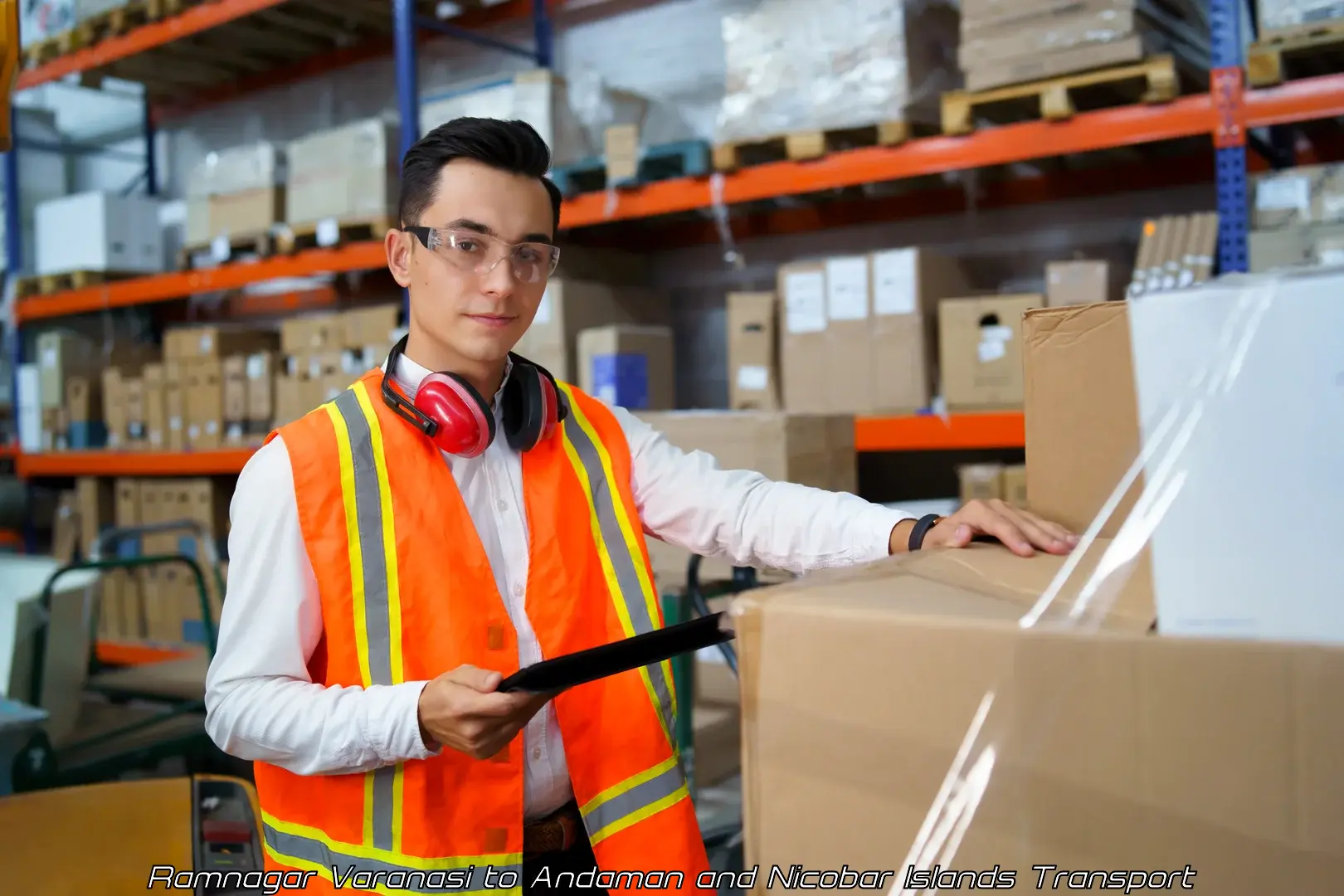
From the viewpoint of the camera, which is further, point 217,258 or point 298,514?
point 217,258

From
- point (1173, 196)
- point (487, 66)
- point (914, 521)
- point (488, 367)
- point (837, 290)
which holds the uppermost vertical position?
point (487, 66)

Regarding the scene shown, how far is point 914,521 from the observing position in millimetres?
1366

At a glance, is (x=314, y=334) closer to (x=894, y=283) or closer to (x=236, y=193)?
(x=236, y=193)

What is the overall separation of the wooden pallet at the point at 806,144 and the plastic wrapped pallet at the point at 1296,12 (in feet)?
3.25

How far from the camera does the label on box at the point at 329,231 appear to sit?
4.79 m

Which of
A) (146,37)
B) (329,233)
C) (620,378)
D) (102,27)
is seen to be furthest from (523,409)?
(102,27)

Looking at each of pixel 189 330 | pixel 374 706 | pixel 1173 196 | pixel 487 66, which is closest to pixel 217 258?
pixel 189 330

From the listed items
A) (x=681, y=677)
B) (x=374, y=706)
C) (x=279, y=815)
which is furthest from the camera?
(x=681, y=677)

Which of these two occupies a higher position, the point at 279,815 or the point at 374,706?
the point at 374,706

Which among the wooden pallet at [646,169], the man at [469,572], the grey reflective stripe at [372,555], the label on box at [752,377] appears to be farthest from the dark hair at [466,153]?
the wooden pallet at [646,169]

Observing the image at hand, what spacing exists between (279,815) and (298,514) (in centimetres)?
37

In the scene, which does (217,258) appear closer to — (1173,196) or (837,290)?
(837,290)

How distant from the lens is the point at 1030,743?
0.69 meters

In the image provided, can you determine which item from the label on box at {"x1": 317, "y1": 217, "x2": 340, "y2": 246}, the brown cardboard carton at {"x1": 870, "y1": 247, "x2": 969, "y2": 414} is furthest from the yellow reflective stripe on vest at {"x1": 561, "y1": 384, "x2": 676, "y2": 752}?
the label on box at {"x1": 317, "y1": 217, "x2": 340, "y2": 246}
